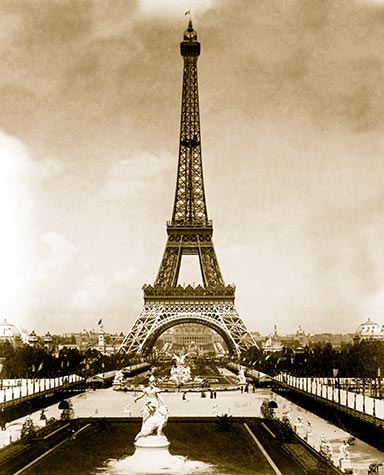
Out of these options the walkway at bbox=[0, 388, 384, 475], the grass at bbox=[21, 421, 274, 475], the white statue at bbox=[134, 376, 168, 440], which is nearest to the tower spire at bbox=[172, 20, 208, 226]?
the walkway at bbox=[0, 388, 384, 475]

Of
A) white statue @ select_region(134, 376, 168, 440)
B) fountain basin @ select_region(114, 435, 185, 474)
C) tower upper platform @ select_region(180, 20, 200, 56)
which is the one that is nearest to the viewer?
fountain basin @ select_region(114, 435, 185, 474)

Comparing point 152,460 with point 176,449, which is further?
point 176,449

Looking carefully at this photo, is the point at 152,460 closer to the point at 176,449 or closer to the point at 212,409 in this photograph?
the point at 176,449

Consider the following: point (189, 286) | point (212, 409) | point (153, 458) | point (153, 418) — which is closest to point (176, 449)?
point (153, 418)

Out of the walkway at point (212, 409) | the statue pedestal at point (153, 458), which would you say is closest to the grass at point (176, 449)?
the statue pedestal at point (153, 458)

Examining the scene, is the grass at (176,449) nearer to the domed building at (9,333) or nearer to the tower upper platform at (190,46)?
the tower upper platform at (190,46)

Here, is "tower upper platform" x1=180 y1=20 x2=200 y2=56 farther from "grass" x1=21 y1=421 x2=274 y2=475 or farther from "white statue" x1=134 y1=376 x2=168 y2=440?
"white statue" x1=134 y1=376 x2=168 y2=440

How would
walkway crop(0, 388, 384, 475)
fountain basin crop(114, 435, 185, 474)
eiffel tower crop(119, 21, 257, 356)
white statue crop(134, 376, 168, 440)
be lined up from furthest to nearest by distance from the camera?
eiffel tower crop(119, 21, 257, 356) → walkway crop(0, 388, 384, 475) → white statue crop(134, 376, 168, 440) → fountain basin crop(114, 435, 185, 474)
